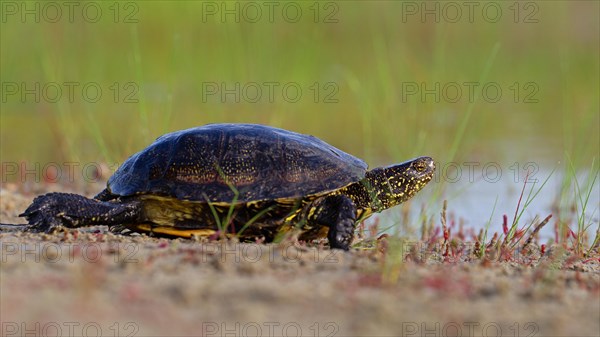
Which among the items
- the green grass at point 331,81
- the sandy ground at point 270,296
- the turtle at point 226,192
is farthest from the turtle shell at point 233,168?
the green grass at point 331,81

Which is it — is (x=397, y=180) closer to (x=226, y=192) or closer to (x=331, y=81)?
(x=226, y=192)

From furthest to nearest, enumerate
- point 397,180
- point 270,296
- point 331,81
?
point 331,81
point 397,180
point 270,296

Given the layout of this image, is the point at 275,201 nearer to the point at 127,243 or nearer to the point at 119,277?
the point at 127,243

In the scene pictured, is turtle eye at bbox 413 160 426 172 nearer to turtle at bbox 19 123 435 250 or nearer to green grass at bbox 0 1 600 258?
turtle at bbox 19 123 435 250

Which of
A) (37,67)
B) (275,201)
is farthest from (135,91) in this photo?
(275,201)

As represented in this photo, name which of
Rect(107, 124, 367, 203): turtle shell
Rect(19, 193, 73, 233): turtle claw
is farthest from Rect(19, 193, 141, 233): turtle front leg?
Rect(107, 124, 367, 203): turtle shell

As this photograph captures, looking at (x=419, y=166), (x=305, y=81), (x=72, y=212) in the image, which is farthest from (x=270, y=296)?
(x=305, y=81)
